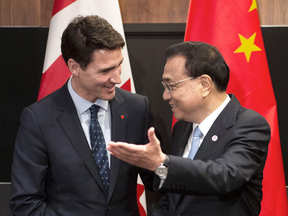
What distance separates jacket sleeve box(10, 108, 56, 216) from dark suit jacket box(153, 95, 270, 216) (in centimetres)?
62

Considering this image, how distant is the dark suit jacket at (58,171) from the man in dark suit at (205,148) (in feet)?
1.07

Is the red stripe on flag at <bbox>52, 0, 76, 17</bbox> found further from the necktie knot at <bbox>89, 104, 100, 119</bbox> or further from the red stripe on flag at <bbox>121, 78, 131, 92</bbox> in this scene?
the necktie knot at <bbox>89, 104, 100, 119</bbox>

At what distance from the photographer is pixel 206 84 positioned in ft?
4.93

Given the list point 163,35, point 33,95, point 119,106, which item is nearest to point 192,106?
point 119,106

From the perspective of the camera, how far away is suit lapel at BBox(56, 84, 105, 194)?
4.85 feet

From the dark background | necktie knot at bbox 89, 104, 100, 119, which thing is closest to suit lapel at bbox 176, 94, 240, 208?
necktie knot at bbox 89, 104, 100, 119

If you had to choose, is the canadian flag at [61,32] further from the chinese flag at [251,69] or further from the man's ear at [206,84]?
the man's ear at [206,84]

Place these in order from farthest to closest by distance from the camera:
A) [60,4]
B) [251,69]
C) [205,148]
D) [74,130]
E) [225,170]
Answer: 1. [60,4]
2. [251,69]
3. [74,130]
4. [205,148]
5. [225,170]

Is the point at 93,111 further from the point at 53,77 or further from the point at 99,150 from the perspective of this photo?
the point at 53,77

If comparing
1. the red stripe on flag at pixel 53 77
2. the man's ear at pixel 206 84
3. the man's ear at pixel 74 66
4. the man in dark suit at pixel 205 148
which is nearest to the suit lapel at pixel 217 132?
the man in dark suit at pixel 205 148

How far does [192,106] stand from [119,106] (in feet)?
1.37

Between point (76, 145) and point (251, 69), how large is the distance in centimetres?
137

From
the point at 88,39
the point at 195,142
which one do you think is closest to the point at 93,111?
the point at 88,39

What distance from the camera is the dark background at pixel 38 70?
8.18ft
